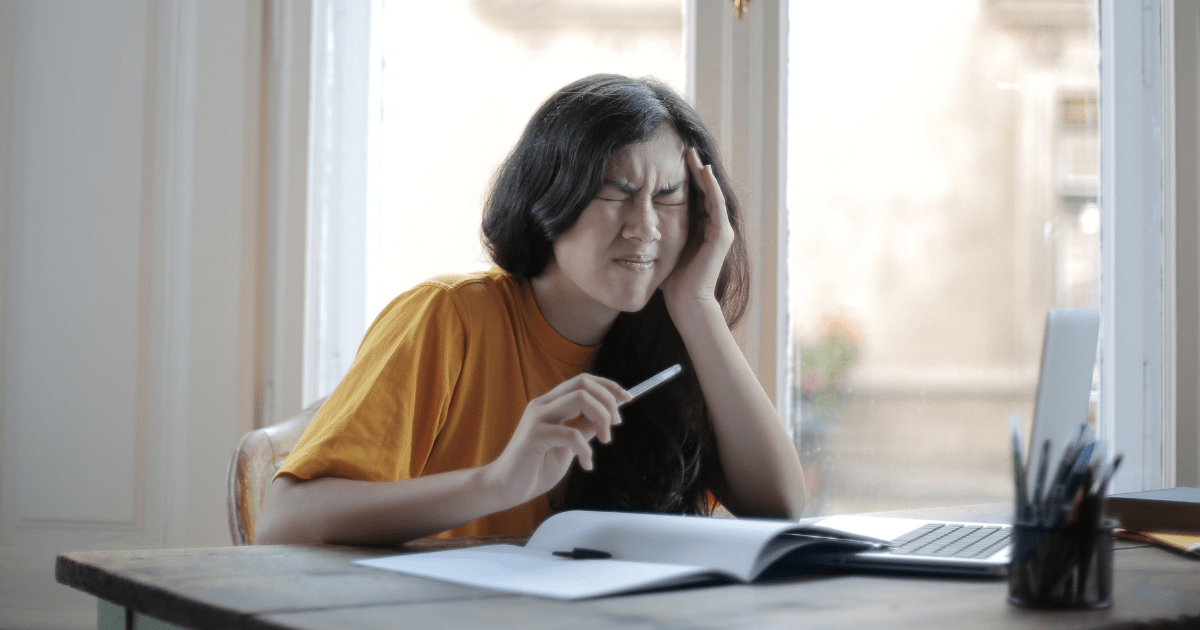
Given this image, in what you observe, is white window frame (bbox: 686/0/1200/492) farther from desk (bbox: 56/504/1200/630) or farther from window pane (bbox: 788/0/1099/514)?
desk (bbox: 56/504/1200/630)

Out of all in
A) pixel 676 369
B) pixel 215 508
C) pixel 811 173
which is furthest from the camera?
pixel 811 173

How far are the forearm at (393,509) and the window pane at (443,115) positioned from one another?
153 cm

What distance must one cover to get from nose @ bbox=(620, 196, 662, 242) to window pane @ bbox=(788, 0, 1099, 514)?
4.11ft

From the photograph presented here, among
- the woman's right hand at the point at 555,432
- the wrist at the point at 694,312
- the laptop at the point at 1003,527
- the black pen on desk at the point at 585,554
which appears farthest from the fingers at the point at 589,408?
the wrist at the point at 694,312

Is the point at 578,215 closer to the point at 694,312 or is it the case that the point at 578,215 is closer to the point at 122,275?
the point at 694,312

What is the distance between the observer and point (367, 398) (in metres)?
1.10

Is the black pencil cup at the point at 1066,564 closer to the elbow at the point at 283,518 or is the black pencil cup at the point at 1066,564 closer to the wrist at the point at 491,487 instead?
the wrist at the point at 491,487

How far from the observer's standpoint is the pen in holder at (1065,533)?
64 cm

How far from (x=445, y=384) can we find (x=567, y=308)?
25 cm

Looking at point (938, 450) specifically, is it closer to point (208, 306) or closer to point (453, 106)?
point (453, 106)

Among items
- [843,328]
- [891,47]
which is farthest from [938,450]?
[891,47]

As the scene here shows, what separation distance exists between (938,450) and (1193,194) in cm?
88

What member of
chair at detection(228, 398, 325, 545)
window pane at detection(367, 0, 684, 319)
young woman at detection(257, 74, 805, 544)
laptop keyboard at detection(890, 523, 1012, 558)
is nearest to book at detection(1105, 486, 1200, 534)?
laptop keyboard at detection(890, 523, 1012, 558)

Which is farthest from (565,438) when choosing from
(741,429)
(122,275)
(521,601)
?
(122,275)
